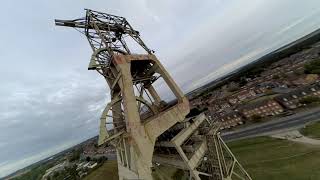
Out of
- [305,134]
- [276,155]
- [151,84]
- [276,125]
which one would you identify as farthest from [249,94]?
[151,84]

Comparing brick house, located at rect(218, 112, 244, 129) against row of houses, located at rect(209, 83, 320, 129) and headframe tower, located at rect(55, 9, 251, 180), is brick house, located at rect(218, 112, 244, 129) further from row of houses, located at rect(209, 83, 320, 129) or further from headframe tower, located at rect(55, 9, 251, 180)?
headframe tower, located at rect(55, 9, 251, 180)

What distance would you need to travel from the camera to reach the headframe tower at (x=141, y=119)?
8.48m

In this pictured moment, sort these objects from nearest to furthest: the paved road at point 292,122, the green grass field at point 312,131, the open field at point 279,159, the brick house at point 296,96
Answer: the open field at point 279,159, the green grass field at point 312,131, the paved road at point 292,122, the brick house at point 296,96

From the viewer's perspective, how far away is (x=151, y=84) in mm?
13914

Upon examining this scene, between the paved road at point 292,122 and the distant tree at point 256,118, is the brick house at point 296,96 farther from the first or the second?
the paved road at point 292,122

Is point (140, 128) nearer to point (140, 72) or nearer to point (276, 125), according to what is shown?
point (140, 72)

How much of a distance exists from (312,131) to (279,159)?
14505 mm

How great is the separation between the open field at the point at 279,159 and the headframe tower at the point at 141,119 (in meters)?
17.3

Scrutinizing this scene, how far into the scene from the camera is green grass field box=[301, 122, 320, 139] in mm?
39797

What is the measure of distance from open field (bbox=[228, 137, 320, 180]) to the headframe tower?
17296mm

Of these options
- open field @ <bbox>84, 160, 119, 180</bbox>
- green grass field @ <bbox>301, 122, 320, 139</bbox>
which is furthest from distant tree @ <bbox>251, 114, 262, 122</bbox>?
open field @ <bbox>84, 160, 119, 180</bbox>

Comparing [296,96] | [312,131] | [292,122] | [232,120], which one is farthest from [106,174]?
[296,96]

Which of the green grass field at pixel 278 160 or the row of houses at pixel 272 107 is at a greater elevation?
the row of houses at pixel 272 107

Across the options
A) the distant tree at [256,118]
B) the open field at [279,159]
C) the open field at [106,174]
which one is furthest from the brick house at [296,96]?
the open field at [106,174]
